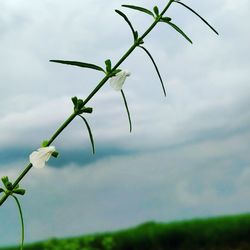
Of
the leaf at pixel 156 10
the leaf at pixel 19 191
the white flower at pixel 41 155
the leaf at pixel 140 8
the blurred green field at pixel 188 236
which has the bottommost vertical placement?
the leaf at pixel 19 191

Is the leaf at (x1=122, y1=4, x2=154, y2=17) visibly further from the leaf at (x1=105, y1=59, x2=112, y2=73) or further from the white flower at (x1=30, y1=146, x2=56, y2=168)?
the white flower at (x1=30, y1=146, x2=56, y2=168)

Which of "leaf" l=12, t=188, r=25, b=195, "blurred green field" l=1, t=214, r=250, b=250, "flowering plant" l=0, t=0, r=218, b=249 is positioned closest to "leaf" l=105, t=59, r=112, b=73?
"flowering plant" l=0, t=0, r=218, b=249

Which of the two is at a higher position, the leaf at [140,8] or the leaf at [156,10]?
the leaf at [140,8]

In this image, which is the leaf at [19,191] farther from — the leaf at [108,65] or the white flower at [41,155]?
the leaf at [108,65]

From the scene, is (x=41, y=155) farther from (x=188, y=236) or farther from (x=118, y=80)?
(x=188, y=236)

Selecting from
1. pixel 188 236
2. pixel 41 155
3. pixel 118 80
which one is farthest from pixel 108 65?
pixel 188 236

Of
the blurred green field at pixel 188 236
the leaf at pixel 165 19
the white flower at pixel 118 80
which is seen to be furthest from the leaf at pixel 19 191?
the blurred green field at pixel 188 236

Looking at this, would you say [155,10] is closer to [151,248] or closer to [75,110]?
[75,110]
